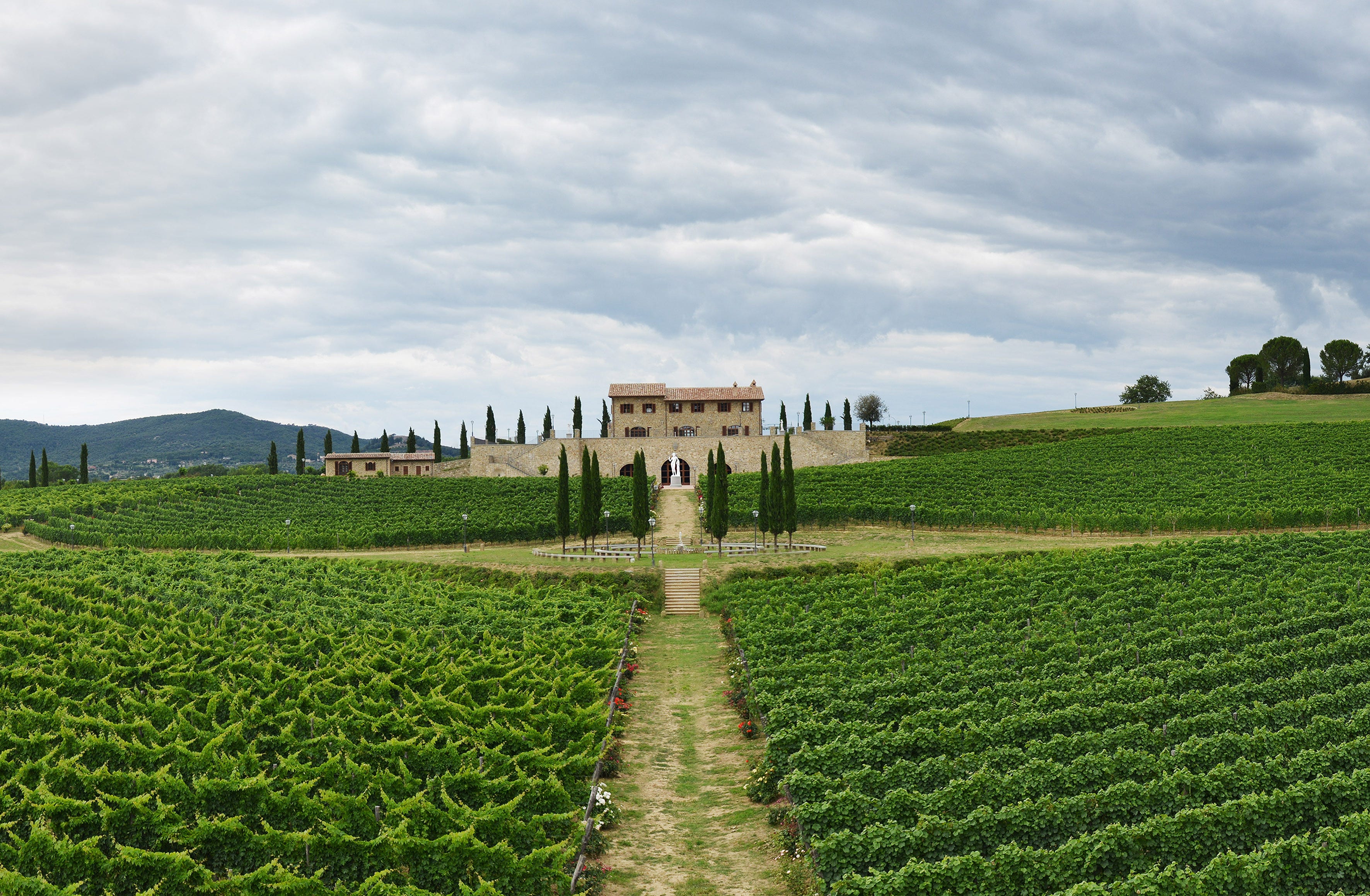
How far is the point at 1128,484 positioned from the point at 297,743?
179ft

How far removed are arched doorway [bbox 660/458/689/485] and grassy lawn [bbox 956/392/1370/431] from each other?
30.8m

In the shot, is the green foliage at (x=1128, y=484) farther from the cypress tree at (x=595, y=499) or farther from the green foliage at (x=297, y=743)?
the green foliage at (x=297, y=743)

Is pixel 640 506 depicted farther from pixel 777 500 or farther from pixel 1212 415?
pixel 1212 415

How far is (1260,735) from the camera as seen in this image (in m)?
17.8

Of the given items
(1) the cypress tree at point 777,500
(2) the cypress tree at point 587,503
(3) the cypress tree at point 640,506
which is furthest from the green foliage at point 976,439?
(2) the cypress tree at point 587,503

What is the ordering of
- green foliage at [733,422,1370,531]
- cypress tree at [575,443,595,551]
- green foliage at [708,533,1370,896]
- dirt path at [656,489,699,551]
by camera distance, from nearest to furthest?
green foliage at [708,533,1370,896], cypress tree at [575,443,595,551], green foliage at [733,422,1370,531], dirt path at [656,489,699,551]

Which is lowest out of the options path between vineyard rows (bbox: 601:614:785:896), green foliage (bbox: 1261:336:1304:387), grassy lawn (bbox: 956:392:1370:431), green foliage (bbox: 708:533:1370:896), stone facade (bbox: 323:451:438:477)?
path between vineyard rows (bbox: 601:614:785:896)

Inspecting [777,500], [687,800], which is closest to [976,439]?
[777,500]

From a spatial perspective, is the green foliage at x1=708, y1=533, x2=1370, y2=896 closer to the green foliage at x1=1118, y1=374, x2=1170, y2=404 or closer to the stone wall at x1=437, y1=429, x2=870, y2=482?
the stone wall at x1=437, y1=429, x2=870, y2=482

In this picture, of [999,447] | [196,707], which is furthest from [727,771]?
[999,447]

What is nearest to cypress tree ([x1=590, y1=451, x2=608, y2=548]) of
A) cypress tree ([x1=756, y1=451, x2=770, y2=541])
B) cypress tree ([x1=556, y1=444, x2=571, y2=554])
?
cypress tree ([x1=556, y1=444, x2=571, y2=554])

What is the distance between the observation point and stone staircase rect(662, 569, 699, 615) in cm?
3822

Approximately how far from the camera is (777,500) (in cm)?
4803

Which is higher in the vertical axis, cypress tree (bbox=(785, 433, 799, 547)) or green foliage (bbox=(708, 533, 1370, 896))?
cypress tree (bbox=(785, 433, 799, 547))
